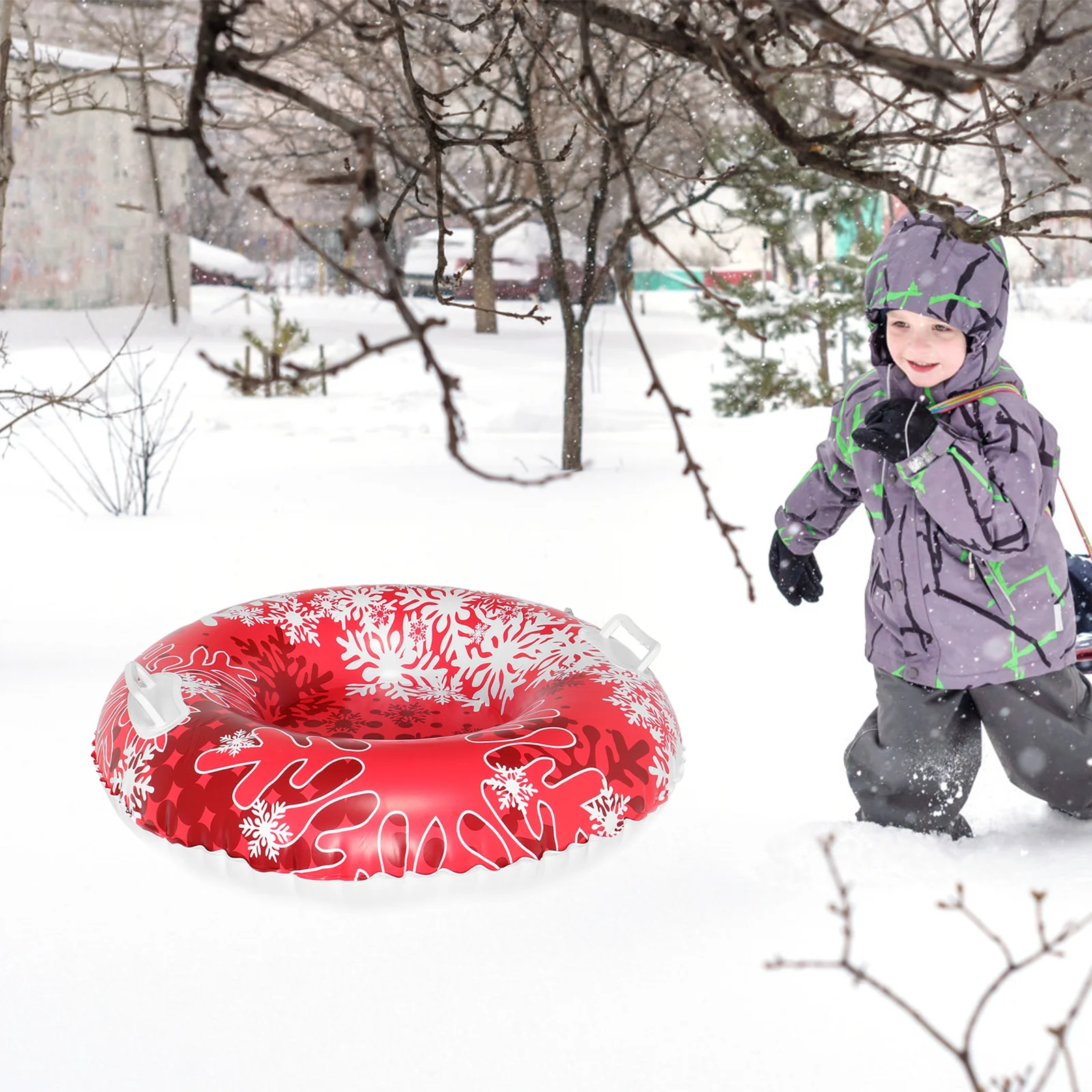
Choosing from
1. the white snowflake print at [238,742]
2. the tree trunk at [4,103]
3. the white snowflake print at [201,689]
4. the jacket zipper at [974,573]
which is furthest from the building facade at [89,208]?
the jacket zipper at [974,573]

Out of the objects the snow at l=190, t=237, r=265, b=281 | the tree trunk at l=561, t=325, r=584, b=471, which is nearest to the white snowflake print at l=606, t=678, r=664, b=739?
the tree trunk at l=561, t=325, r=584, b=471

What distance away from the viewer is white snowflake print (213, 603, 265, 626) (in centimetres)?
333

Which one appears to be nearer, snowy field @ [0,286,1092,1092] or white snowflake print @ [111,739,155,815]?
snowy field @ [0,286,1092,1092]

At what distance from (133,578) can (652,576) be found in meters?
2.40

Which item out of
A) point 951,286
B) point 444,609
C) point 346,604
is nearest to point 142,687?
point 346,604

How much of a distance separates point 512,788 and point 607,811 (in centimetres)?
23

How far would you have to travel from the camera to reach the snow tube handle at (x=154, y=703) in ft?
8.82

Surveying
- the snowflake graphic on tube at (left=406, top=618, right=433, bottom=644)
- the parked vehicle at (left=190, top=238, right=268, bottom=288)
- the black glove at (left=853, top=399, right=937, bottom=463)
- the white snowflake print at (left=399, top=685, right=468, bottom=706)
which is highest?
the black glove at (left=853, top=399, right=937, bottom=463)

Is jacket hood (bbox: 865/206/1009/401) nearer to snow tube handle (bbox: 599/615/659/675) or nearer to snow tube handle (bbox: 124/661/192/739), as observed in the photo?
snow tube handle (bbox: 599/615/659/675)

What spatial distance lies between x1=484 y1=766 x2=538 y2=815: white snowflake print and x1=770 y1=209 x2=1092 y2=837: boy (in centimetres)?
88

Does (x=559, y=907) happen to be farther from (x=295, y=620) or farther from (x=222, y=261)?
(x=222, y=261)

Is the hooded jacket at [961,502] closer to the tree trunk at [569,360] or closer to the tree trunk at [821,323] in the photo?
the tree trunk at [569,360]

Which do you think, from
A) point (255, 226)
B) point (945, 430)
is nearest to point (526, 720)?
point (945, 430)

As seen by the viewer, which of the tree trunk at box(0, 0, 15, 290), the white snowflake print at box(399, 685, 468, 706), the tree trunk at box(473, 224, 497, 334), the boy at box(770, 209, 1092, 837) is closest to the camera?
the boy at box(770, 209, 1092, 837)
